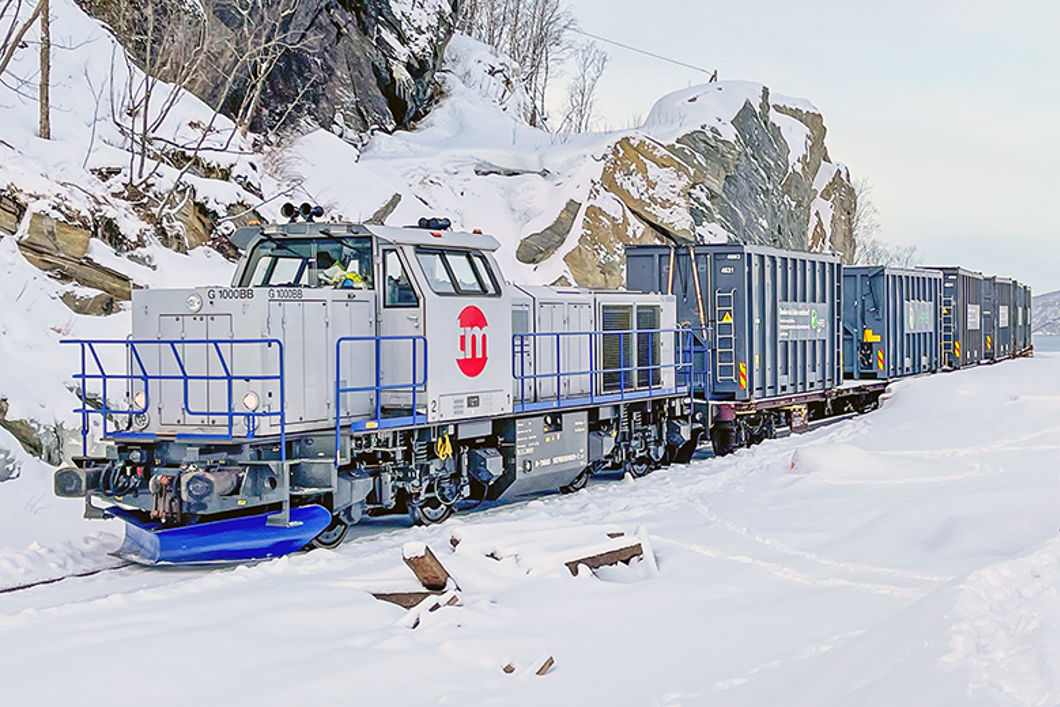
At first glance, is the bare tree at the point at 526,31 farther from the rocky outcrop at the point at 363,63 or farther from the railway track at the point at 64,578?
the railway track at the point at 64,578

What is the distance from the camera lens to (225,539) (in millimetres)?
9359

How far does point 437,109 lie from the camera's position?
37.0m

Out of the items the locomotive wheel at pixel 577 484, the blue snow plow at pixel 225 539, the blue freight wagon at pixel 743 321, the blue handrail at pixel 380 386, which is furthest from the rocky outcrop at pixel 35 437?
the blue freight wagon at pixel 743 321

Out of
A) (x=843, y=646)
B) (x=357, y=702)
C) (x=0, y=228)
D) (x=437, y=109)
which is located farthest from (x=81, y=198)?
(x=437, y=109)

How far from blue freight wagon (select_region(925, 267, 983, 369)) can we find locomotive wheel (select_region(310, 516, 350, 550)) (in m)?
21.7

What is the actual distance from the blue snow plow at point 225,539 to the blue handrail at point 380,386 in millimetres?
670

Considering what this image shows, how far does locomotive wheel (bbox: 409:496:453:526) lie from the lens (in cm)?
1128

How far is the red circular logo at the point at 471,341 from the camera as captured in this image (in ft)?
37.0

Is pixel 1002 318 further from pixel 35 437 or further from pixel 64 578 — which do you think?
pixel 64 578

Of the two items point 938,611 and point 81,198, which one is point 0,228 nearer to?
point 81,198

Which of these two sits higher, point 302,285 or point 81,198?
point 81,198

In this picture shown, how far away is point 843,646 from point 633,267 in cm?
1228

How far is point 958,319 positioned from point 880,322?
5.82 metres

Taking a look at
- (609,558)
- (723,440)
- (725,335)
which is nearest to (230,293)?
(609,558)
